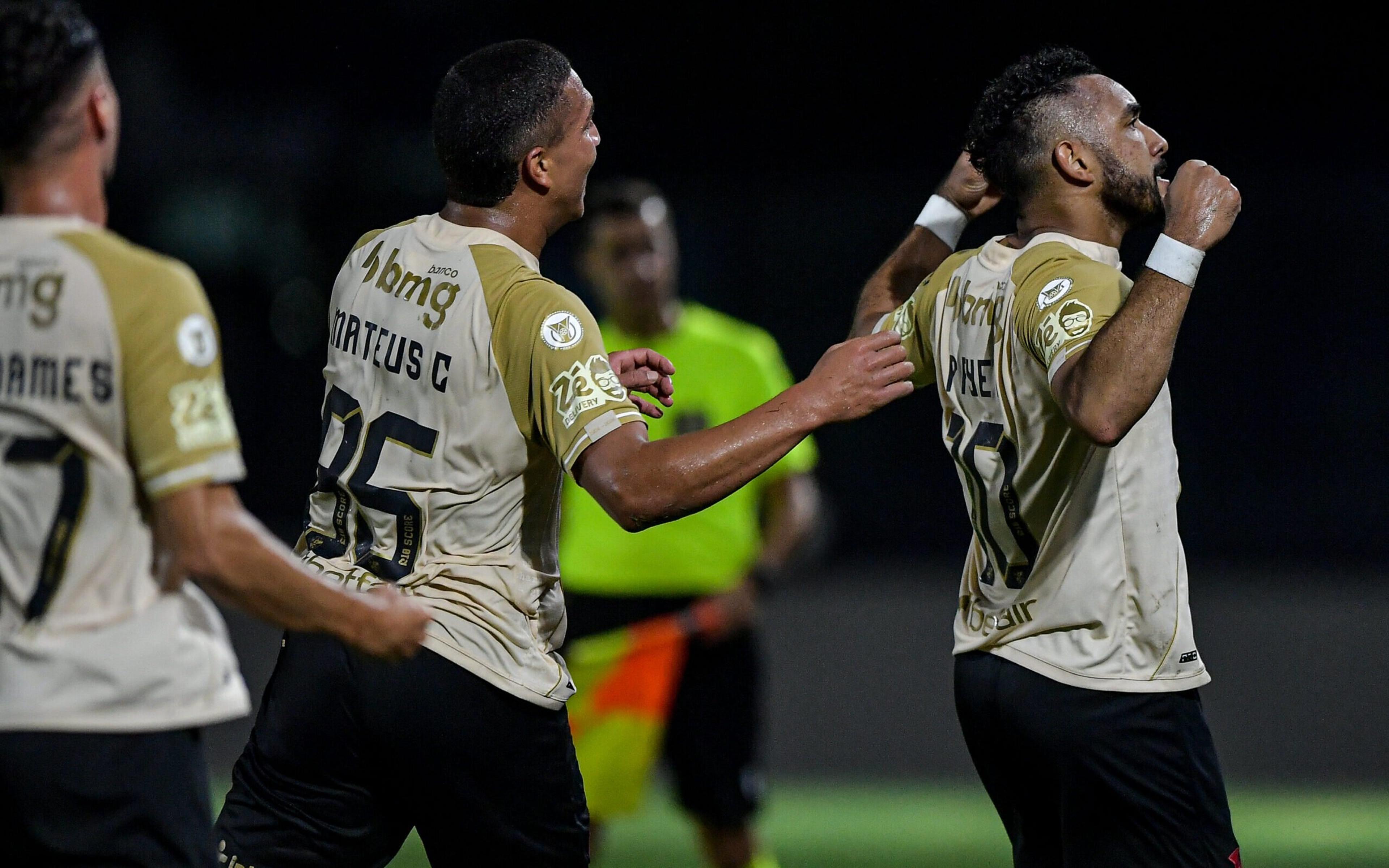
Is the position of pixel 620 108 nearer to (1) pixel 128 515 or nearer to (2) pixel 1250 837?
(2) pixel 1250 837

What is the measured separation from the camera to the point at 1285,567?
29.8ft

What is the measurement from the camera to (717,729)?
6082 mm

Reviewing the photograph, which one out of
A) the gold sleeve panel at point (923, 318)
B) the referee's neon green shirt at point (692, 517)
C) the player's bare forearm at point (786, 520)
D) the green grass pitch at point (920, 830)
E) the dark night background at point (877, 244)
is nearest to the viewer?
the gold sleeve panel at point (923, 318)

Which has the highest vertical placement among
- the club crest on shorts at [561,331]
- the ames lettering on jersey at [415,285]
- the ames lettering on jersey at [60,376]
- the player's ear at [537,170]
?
the player's ear at [537,170]

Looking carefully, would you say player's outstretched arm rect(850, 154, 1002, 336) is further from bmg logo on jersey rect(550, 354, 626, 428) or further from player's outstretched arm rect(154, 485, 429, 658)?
player's outstretched arm rect(154, 485, 429, 658)

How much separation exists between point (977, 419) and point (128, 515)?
1.79 metres

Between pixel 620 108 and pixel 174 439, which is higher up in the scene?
pixel 620 108

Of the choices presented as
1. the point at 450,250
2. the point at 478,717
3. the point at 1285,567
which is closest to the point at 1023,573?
the point at 478,717

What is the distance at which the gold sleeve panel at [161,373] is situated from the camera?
7.88ft

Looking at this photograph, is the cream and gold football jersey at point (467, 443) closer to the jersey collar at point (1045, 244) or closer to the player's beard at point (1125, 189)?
the jersey collar at point (1045, 244)

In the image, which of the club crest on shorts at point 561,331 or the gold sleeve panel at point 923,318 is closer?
the club crest on shorts at point 561,331

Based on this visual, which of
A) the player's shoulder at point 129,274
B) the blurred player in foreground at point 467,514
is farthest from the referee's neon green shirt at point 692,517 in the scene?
the player's shoulder at point 129,274

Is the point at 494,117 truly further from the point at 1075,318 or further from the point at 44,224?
the point at 1075,318

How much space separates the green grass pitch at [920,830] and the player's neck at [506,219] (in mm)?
4184
